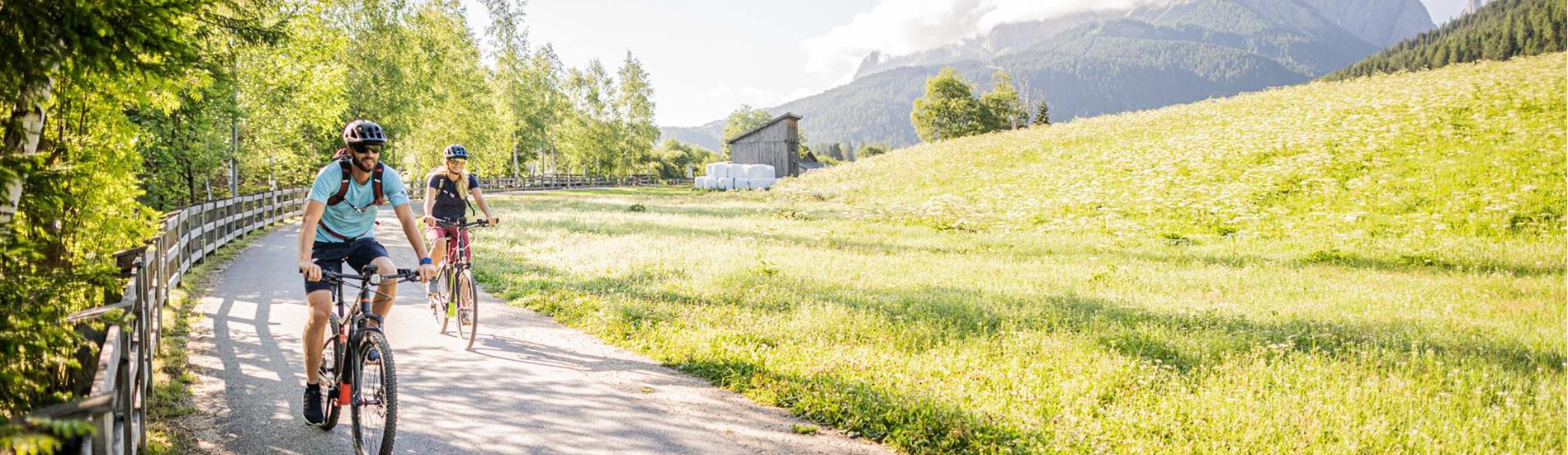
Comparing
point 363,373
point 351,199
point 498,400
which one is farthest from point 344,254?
point 498,400

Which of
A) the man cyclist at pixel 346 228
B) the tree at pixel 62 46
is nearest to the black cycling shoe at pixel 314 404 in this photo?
the man cyclist at pixel 346 228

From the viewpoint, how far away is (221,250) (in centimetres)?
1614

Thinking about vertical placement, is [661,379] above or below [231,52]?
below

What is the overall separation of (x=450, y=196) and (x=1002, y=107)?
90.4 m

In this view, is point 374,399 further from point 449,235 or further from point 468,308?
Result: point 449,235

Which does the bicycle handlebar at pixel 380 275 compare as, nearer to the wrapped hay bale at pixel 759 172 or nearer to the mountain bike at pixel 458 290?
the mountain bike at pixel 458 290

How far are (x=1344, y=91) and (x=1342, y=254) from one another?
69.3 ft

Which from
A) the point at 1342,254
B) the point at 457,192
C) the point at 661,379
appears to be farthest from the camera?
the point at 1342,254

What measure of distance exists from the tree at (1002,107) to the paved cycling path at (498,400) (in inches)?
3347

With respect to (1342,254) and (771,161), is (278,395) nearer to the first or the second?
(1342,254)

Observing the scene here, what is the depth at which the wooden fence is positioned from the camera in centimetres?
298

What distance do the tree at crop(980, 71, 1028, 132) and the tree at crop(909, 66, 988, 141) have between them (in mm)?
3049

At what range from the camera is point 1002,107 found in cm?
9262

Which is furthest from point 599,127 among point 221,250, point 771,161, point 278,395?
point 278,395
